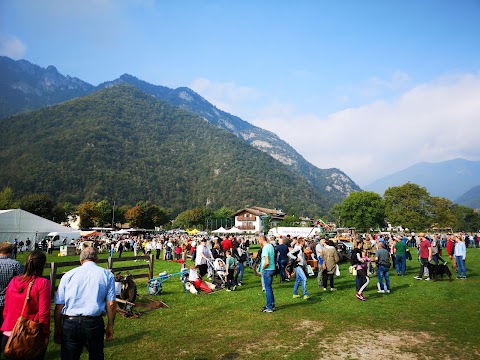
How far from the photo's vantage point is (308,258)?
51.7 ft

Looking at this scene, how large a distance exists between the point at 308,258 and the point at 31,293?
1362 cm

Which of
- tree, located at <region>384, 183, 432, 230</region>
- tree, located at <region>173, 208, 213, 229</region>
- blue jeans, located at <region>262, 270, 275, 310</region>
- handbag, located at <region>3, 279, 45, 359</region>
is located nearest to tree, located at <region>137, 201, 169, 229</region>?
tree, located at <region>173, 208, 213, 229</region>

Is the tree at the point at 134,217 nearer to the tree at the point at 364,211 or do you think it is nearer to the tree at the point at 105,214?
the tree at the point at 105,214

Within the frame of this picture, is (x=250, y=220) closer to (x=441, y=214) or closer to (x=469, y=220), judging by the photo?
(x=441, y=214)

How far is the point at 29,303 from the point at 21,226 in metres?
38.9

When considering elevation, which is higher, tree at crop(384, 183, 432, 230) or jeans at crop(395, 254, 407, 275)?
tree at crop(384, 183, 432, 230)

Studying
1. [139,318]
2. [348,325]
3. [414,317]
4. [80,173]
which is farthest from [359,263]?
[80,173]

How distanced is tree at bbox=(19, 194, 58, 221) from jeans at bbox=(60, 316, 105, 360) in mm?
86740

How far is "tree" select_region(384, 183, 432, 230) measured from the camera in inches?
2601

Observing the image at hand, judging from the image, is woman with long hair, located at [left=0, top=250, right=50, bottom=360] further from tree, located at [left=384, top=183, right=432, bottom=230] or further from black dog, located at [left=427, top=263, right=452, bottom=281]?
tree, located at [left=384, top=183, right=432, bottom=230]

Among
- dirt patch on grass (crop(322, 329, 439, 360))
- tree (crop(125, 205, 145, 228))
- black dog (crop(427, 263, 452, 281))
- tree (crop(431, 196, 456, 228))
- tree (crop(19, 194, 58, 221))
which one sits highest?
tree (crop(19, 194, 58, 221))

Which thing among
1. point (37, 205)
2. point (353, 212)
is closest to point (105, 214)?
point (37, 205)

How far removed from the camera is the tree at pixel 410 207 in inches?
2601

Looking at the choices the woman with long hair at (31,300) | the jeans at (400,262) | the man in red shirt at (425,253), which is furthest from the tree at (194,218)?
the woman with long hair at (31,300)
